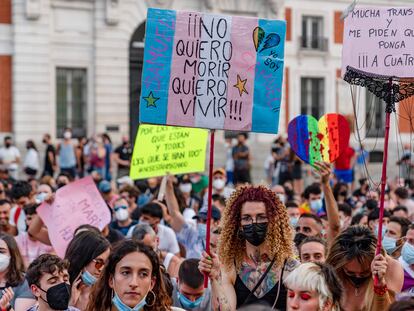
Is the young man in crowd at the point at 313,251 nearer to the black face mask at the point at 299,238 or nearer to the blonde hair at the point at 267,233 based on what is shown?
the blonde hair at the point at 267,233

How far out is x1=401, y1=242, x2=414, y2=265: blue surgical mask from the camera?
683 centimetres

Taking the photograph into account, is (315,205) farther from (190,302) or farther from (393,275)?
(393,275)

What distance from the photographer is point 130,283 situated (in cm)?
511

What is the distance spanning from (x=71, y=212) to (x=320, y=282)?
4.92 meters

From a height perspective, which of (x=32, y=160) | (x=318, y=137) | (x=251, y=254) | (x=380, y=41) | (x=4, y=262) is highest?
(x=380, y=41)

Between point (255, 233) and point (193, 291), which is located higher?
point (255, 233)

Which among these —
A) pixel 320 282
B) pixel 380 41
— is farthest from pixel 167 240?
pixel 320 282

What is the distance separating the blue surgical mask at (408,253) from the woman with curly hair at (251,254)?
4.43 ft

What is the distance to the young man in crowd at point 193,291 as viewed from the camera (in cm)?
654

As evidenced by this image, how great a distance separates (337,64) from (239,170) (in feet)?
47.2

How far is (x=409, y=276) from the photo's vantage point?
6824mm

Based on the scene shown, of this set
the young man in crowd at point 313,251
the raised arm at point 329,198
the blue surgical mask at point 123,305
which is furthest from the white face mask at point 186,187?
the blue surgical mask at point 123,305

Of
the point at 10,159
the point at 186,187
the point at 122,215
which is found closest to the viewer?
the point at 122,215

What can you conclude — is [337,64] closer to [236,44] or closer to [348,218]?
[348,218]
